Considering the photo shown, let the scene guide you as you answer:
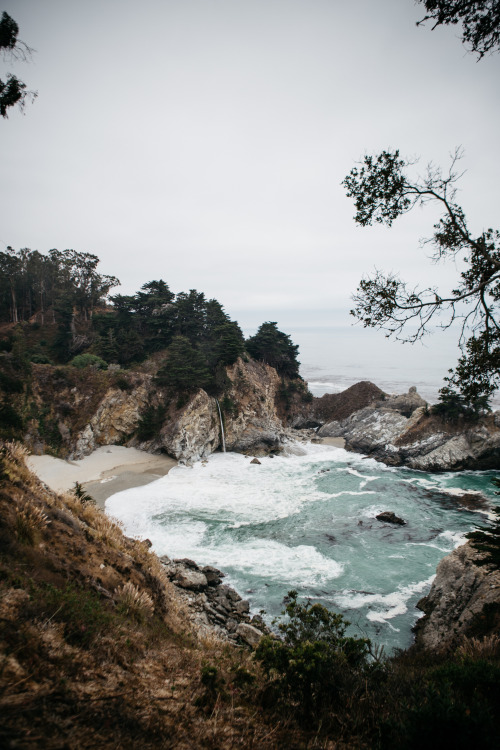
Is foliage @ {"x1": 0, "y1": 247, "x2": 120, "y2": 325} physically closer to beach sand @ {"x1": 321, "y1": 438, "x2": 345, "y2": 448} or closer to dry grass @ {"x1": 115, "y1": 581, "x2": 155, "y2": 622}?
beach sand @ {"x1": 321, "y1": 438, "x2": 345, "y2": 448}

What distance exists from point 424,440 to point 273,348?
2262 cm

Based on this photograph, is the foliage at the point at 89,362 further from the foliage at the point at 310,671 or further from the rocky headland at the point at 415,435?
the foliage at the point at 310,671

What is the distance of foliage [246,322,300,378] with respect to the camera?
44.7 metres


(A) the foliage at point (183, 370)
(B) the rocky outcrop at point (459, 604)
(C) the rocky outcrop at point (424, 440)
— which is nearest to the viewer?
(B) the rocky outcrop at point (459, 604)

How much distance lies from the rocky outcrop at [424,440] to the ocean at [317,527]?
5.89ft

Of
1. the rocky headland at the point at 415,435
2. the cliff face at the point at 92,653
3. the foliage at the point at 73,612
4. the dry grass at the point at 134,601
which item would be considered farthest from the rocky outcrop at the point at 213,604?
the rocky headland at the point at 415,435

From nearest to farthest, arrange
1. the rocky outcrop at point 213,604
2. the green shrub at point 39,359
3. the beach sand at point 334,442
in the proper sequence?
the rocky outcrop at point 213,604 < the green shrub at point 39,359 < the beach sand at point 334,442

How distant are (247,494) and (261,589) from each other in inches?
401

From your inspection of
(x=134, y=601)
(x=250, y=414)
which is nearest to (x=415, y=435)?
(x=250, y=414)

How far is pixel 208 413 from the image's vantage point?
3269 centimetres

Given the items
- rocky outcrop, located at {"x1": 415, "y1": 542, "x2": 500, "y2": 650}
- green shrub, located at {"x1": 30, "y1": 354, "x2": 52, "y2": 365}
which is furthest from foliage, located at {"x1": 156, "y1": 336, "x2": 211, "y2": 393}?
rocky outcrop, located at {"x1": 415, "y1": 542, "x2": 500, "y2": 650}

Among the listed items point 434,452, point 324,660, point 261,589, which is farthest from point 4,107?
point 434,452

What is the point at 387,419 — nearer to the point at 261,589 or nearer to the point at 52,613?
the point at 261,589

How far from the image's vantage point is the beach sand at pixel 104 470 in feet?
72.8
